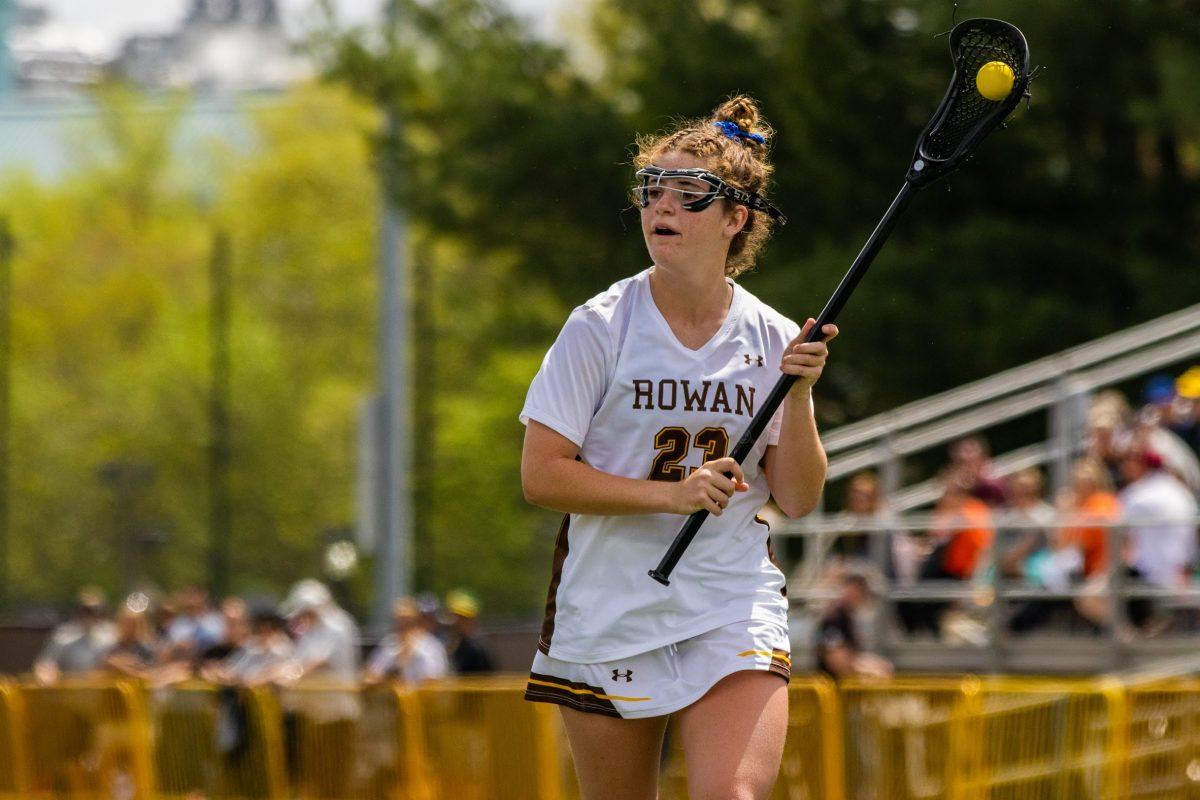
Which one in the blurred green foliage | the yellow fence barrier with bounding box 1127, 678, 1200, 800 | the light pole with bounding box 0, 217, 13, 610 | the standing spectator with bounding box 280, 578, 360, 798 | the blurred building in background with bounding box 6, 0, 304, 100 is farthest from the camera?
A: the blurred building in background with bounding box 6, 0, 304, 100

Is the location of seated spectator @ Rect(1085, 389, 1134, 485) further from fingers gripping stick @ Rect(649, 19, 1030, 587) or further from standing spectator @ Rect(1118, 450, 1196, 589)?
fingers gripping stick @ Rect(649, 19, 1030, 587)

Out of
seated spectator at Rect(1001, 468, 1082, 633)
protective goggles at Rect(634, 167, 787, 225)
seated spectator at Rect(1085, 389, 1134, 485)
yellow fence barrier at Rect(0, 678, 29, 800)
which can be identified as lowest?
yellow fence barrier at Rect(0, 678, 29, 800)

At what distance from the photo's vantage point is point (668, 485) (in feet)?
16.6

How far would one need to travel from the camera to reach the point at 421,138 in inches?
1104

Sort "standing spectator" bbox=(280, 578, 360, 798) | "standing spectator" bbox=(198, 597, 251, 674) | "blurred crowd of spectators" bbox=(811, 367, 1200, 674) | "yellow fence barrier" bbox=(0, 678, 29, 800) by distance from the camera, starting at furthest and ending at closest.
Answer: "standing spectator" bbox=(198, 597, 251, 674) < "yellow fence barrier" bbox=(0, 678, 29, 800) < "standing spectator" bbox=(280, 578, 360, 798) < "blurred crowd of spectators" bbox=(811, 367, 1200, 674)

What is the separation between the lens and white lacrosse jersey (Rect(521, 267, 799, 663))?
5191mm

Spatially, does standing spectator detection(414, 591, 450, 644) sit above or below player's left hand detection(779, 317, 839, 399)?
below

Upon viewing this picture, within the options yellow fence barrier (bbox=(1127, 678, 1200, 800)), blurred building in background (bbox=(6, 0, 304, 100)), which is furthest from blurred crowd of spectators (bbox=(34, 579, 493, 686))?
blurred building in background (bbox=(6, 0, 304, 100))

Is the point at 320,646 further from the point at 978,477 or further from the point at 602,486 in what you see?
the point at 602,486

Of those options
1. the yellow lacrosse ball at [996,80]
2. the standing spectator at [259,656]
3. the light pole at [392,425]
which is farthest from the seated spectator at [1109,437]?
the light pole at [392,425]

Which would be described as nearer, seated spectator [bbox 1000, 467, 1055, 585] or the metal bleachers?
the metal bleachers

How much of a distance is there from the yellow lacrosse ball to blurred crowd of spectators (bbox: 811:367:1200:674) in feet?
24.2

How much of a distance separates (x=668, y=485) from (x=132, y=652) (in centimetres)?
1347

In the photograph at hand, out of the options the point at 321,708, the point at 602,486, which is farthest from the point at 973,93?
the point at 321,708
